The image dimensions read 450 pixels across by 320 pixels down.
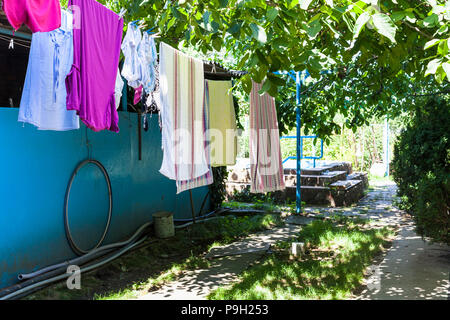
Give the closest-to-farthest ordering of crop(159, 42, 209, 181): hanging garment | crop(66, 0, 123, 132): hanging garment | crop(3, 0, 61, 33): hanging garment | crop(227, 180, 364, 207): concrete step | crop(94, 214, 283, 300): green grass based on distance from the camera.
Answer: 1. crop(3, 0, 61, 33): hanging garment
2. crop(66, 0, 123, 132): hanging garment
3. crop(94, 214, 283, 300): green grass
4. crop(159, 42, 209, 181): hanging garment
5. crop(227, 180, 364, 207): concrete step

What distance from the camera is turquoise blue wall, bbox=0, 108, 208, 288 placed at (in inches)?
163

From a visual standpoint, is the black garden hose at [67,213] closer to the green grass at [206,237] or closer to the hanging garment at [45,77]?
the green grass at [206,237]

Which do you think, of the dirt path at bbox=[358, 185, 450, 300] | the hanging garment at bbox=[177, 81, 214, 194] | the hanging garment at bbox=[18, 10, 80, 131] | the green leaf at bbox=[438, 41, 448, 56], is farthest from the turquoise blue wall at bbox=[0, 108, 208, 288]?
the green leaf at bbox=[438, 41, 448, 56]

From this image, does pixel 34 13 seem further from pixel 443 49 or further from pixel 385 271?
pixel 385 271

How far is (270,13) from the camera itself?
8.11 feet

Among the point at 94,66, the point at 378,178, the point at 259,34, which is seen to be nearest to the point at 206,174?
the point at 94,66

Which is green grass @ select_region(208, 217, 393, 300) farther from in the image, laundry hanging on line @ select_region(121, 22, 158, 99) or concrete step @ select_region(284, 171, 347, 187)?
concrete step @ select_region(284, 171, 347, 187)

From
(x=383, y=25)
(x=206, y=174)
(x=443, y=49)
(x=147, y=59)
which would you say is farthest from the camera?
(x=206, y=174)

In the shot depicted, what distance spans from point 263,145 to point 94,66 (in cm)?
286

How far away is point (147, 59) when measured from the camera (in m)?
4.16

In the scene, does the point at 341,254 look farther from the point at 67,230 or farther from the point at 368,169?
the point at 368,169

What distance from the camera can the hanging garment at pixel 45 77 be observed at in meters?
3.74

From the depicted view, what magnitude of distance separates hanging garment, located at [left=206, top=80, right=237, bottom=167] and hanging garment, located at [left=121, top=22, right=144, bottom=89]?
5.67ft

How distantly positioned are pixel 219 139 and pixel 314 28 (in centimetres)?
327
